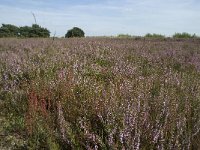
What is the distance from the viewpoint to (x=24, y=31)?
29812 millimetres

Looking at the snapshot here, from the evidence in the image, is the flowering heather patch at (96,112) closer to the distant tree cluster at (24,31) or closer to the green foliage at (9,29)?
the distant tree cluster at (24,31)

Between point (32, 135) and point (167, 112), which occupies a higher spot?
point (167, 112)

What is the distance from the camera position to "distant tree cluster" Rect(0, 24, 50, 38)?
27.5 meters

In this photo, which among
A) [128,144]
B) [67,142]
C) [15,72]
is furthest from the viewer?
[15,72]

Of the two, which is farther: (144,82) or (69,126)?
(144,82)

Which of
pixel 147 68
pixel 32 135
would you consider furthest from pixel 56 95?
pixel 147 68

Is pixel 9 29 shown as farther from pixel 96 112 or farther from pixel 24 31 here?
pixel 96 112

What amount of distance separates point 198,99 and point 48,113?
1799mm

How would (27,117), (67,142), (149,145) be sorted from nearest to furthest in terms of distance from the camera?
(149,145) → (67,142) → (27,117)

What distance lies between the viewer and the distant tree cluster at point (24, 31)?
27516mm

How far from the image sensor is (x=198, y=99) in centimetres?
445

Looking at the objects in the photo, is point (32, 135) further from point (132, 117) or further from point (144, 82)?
point (144, 82)

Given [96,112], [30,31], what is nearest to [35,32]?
[30,31]

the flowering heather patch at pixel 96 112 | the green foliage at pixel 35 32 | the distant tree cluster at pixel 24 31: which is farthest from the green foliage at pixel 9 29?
the flowering heather patch at pixel 96 112
